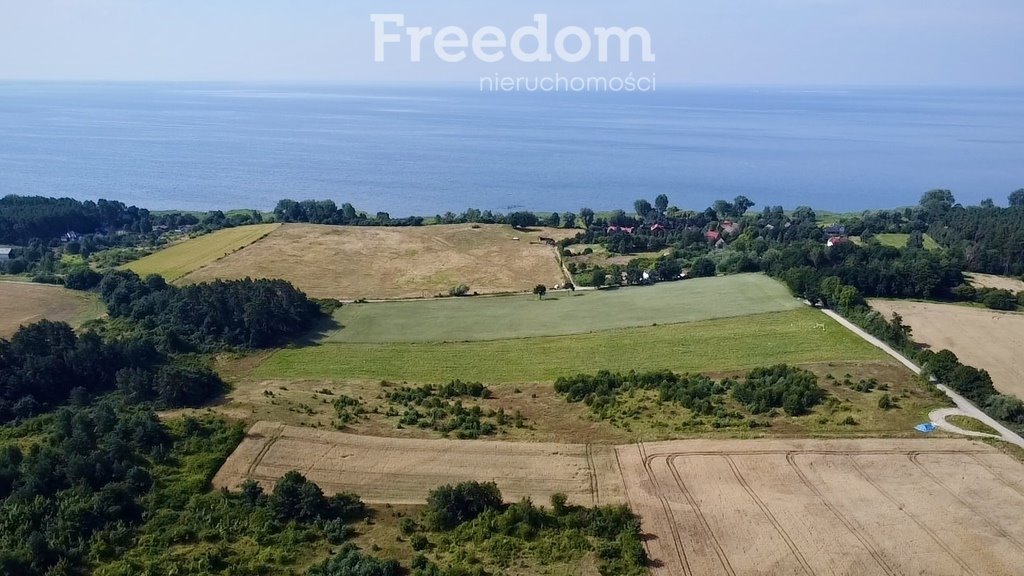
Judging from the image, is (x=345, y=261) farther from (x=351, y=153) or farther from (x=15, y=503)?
(x=351, y=153)

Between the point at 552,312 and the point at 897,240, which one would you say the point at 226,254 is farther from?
the point at 897,240

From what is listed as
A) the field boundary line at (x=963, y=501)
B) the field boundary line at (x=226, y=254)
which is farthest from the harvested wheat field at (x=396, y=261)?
the field boundary line at (x=963, y=501)

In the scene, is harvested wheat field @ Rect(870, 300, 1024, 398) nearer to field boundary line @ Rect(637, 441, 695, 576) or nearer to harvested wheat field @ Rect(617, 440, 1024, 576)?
harvested wheat field @ Rect(617, 440, 1024, 576)

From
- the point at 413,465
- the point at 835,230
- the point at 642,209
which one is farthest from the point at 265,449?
the point at 642,209

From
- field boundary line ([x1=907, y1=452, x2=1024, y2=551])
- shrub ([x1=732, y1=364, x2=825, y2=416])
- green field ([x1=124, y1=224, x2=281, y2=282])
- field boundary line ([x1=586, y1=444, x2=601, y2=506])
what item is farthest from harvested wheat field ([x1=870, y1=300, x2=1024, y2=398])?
green field ([x1=124, y1=224, x2=281, y2=282])

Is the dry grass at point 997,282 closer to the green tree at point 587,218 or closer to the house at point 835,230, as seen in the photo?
the house at point 835,230

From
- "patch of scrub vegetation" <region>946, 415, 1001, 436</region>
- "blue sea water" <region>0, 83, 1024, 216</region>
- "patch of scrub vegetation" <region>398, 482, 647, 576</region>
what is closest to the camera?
"patch of scrub vegetation" <region>398, 482, 647, 576</region>
